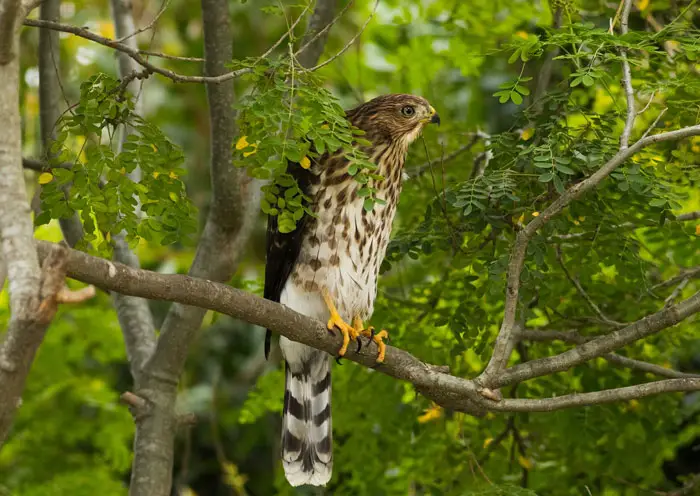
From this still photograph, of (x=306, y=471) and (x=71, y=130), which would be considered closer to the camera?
(x=71, y=130)

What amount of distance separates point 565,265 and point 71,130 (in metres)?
1.86

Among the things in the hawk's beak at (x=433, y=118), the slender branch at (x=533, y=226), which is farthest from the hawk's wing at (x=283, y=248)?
the slender branch at (x=533, y=226)

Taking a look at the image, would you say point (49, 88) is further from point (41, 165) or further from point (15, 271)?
point (15, 271)

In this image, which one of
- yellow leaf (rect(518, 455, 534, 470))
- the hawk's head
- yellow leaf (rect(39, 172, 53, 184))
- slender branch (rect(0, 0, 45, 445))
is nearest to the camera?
slender branch (rect(0, 0, 45, 445))

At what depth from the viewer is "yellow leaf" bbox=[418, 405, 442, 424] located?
438cm

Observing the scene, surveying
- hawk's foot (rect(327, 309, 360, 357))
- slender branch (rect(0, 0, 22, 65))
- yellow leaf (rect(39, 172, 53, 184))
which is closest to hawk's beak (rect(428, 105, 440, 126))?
hawk's foot (rect(327, 309, 360, 357))

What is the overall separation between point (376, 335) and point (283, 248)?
1.82 feet

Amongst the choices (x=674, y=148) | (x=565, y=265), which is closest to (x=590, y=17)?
(x=674, y=148)

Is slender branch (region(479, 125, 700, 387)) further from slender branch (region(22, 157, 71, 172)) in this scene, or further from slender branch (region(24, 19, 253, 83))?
slender branch (region(22, 157, 71, 172))

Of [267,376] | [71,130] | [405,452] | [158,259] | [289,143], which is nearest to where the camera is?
[289,143]

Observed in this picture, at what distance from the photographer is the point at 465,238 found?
4.00 metres

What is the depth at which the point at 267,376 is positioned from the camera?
4.92 meters

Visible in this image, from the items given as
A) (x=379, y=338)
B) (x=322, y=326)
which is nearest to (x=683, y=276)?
(x=379, y=338)

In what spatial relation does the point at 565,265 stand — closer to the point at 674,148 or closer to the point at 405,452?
the point at 674,148
